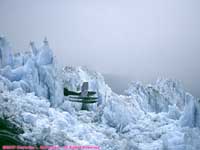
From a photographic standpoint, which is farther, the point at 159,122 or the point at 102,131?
the point at 159,122

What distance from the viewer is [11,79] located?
1051 inches

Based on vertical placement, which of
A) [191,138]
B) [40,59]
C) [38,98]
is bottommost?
[191,138]

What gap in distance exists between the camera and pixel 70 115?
83.5ft

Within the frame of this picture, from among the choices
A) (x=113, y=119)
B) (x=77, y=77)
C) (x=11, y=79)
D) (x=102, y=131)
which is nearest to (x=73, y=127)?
(x=102, y=131)

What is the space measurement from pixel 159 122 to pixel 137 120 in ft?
4.16

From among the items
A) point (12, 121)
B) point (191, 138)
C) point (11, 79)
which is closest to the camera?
point (12, 121)

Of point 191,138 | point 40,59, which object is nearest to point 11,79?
point 40,59

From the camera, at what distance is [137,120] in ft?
89.7

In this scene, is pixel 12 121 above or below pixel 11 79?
below

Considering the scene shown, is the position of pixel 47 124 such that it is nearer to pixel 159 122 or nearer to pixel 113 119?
pixel 113 119

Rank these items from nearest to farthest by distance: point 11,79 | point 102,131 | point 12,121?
point 12,121, point 102,131, point 11,79

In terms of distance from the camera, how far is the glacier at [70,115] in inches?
862

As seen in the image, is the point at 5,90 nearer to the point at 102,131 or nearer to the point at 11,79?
the point at 11,79

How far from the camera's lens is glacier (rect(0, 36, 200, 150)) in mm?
21891
